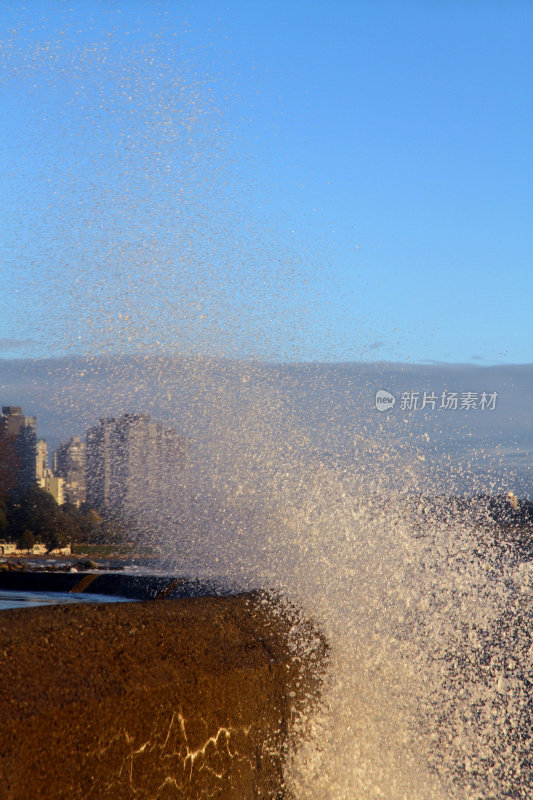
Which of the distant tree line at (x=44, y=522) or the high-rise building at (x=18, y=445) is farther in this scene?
the high-rise building at (x=18, y=445)

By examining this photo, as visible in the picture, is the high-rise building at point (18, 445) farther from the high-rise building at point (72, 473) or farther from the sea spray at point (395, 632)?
the sea spray at point (395, 632)

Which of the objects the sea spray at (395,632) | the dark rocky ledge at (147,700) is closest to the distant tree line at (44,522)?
the sea spray at (395,632)

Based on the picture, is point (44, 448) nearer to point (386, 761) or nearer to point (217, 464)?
point (217, 464)

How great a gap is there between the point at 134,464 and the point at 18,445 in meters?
1.15

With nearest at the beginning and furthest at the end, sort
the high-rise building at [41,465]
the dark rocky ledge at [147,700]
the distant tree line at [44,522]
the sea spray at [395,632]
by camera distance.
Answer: the dark rocky ledge at [147,700], the sea spray at [395,632], the distant tree line at [44,522], the high-rise building at [41,465]

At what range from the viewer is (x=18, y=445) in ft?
25.0

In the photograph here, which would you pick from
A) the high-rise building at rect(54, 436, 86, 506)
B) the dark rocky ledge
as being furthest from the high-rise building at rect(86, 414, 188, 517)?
the dark rocky ledge

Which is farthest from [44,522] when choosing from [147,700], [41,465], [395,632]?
[147,700]

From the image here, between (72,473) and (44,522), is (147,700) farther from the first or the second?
(72,473)

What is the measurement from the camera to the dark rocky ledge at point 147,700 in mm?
2021

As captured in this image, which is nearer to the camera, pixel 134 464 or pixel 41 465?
pixel 41 465

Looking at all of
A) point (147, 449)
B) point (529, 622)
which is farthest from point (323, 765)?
point (147, 449)

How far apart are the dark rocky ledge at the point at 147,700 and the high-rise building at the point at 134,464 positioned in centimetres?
352

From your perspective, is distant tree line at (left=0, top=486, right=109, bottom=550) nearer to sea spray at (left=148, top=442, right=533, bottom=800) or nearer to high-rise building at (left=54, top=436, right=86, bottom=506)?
high-rise building at (left=54, top=436, right=86, bottom=506)
